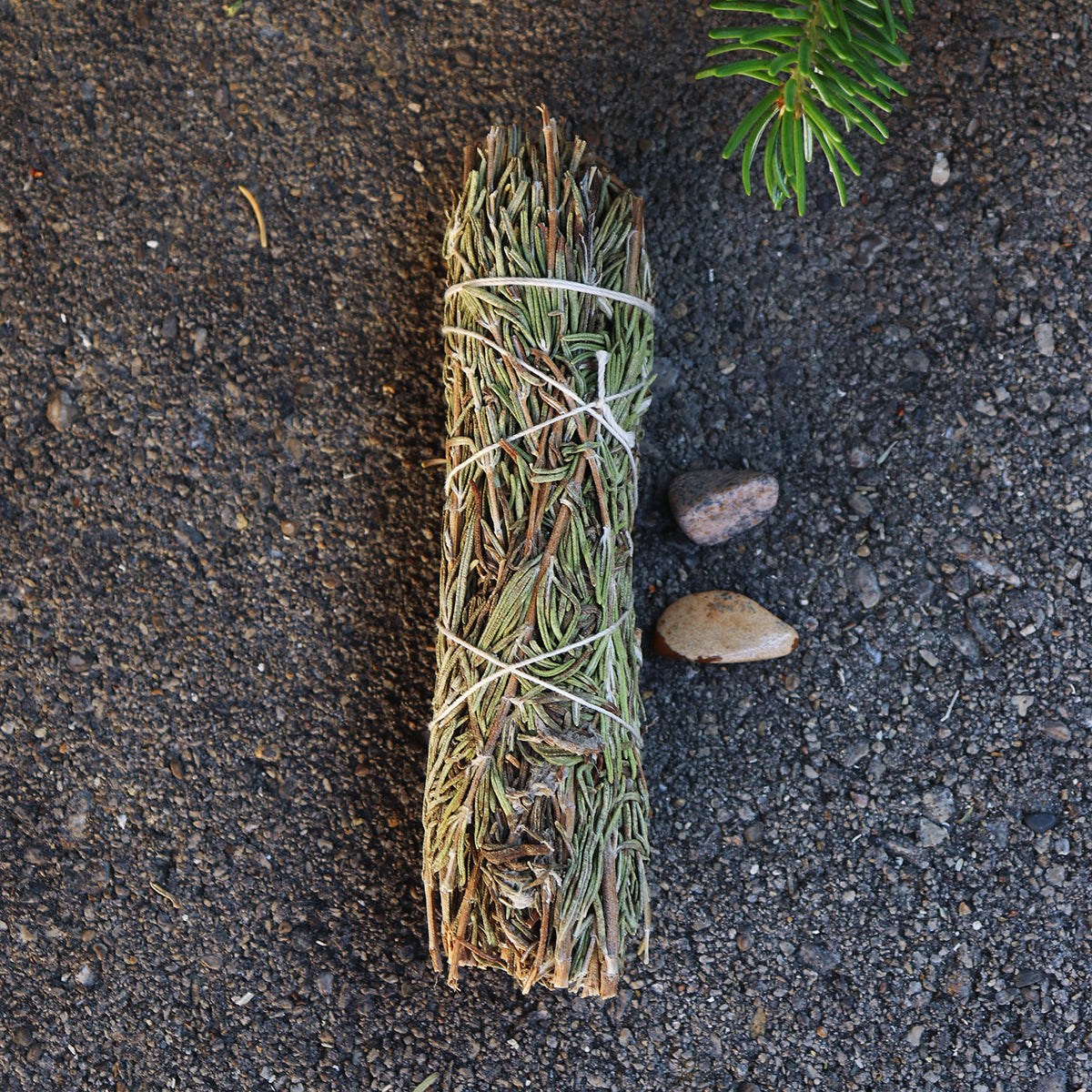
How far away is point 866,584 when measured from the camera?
1.13 metres

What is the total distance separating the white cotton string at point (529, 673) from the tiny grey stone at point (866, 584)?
349 millimetres

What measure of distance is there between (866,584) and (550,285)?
56cm

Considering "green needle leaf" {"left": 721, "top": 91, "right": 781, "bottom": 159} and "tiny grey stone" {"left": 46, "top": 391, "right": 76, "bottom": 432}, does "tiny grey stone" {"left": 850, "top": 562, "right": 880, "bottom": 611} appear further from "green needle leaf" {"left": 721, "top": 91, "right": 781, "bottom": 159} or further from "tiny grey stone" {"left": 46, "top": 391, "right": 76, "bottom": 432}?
"tiny grey stone" {"left": 46, "top": 391, "right": 76, "bottom": 432}

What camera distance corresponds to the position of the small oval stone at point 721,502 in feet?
3.62

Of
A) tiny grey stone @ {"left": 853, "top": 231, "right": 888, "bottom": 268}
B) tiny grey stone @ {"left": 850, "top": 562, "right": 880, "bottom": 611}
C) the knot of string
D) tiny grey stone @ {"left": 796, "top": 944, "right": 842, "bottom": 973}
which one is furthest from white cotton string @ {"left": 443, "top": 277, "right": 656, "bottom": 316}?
tiny grey stone @ {"left": 796, "top": 944, "right": 842, "bottom": 973}

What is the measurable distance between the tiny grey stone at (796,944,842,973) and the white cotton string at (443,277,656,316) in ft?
2.73

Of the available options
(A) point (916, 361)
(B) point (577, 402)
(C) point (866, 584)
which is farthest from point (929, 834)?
(B) point (577, 402)

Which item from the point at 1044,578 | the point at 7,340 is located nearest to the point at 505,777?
the point at 1044,578

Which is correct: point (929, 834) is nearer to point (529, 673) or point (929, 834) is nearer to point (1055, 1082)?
point (1055, 1082)

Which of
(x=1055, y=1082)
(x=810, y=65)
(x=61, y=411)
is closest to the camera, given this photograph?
(x=810, y=65)

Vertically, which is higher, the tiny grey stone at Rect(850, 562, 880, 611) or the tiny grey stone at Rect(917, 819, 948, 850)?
the tiny grey stone at Rect(850, 562, 880, 611)

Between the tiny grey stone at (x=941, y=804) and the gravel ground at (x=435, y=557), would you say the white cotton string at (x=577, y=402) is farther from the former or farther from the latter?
the tiny grey stone at (x=941, y=804)

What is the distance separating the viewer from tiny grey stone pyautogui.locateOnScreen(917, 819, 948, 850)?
111cm

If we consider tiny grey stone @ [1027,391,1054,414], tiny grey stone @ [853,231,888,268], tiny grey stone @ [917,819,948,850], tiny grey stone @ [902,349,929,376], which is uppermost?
tiny grey stone @ [853,231,888,268]
